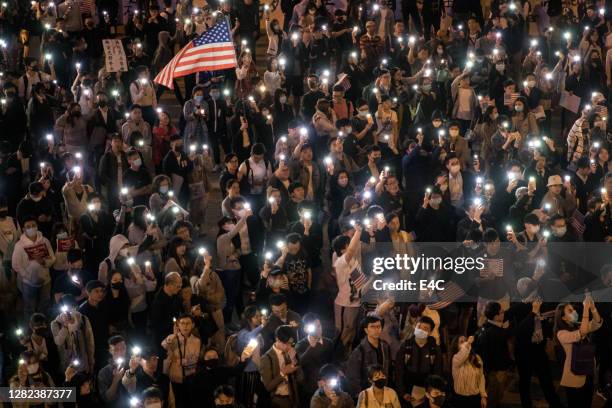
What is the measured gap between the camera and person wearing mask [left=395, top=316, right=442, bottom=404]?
11.9 meters

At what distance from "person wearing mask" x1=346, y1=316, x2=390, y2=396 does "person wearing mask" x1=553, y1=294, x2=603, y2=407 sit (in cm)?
181

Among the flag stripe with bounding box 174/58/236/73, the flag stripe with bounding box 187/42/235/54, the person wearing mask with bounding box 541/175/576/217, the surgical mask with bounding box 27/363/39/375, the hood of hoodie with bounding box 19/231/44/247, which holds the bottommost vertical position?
the person wearing mask with bounding box 541/175/576/217

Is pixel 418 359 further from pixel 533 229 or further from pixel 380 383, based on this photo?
pixel 533 229

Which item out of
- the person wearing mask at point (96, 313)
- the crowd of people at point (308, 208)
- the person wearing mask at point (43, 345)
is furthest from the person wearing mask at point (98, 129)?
the person wearing mask at point (43, 345)

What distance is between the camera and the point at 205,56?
675 inches

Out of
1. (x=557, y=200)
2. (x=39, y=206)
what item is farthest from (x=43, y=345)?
(x=557, y=200)

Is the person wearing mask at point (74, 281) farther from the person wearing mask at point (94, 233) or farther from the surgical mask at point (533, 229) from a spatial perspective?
the surgical mask at point (533, 229)

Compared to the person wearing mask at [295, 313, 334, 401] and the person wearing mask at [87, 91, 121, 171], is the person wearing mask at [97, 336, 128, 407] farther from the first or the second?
the person wearing mask at [87, 91, 121, 171]

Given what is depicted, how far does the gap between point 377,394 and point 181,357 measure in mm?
1973

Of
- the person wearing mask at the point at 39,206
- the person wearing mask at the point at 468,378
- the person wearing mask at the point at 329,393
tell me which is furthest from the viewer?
the person wearing mask at the point at 39,206

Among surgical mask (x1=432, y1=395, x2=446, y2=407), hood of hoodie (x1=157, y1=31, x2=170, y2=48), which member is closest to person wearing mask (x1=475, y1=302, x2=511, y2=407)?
Answer: surgical mask (x1=432, y1=395, x2=446, y2=407)

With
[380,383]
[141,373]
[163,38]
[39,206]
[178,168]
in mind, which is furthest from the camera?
[163,38]

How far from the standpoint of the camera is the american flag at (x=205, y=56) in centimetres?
1703

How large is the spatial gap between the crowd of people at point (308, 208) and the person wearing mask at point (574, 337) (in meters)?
0.02
